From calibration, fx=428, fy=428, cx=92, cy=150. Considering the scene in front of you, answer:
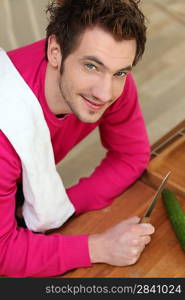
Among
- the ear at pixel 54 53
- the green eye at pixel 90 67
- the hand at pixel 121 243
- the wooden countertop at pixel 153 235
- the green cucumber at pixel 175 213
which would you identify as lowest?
the wooden countertop at pixel 153 235

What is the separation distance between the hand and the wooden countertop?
0.06 feet

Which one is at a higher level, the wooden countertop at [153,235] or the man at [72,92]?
the man at [72,92]

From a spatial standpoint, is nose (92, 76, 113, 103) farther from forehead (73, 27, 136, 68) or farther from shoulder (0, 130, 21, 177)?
shoulder (0, 130, 21, 177)

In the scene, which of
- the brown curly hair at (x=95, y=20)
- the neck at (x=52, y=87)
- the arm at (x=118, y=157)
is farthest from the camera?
the arm at (x=118, y=157)

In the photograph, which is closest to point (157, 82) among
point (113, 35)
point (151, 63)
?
point (151, 63)

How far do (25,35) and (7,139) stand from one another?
44 centimetres

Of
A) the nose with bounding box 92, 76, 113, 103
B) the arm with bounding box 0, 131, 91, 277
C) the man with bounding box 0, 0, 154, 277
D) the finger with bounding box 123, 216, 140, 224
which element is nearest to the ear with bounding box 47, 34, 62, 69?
the man with bounding box 0, 0, 154, 277

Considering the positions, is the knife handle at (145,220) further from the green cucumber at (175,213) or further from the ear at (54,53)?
the ear at (54,53)

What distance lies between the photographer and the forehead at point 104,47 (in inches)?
31.9

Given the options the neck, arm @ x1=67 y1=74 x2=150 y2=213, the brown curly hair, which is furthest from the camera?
arm @ x1=67 y1=74 x2=150 y2=213

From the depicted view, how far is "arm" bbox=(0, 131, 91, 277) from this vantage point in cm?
88

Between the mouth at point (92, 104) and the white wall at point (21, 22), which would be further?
the white wall at point (21, 22)

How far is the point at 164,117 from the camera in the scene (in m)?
1.74

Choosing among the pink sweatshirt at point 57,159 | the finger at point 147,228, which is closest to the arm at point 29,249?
the pink sweatshirt at point 57,159
